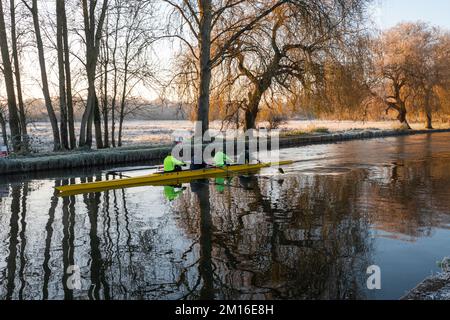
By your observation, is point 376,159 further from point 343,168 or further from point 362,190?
point 362,190

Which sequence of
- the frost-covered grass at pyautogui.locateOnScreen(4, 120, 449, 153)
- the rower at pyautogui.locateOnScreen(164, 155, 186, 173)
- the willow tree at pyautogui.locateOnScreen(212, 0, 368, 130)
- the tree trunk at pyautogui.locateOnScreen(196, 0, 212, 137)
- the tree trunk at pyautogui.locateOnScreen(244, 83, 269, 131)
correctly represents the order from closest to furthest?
the rower at pyautogui.locateOnScreen(164, 155, 186, 173) < the tree trunk at pyautogui.locateOnScreen(196, 0, 212, 137) < the willow tree at pyautogui.locateOnScreen(212, 0, 368, 130) < the tree trunk at pyautogui.locateOnScreen(244, 83, 269, 131) < the frost-covered grass at pyautogui.locateOnScreen(4, 120, 449, 153)

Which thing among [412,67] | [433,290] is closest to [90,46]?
[433,290]

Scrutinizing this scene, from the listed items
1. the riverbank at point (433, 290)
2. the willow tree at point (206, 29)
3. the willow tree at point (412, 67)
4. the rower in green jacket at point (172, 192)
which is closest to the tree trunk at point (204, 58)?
the willow tree at point (206, 29)

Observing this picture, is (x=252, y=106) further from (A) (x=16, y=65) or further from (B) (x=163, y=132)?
(B) (x=163, y=132)

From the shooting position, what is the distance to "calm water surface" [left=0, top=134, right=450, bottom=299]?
5645mm

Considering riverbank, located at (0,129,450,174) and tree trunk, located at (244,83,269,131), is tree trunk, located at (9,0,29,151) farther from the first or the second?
tree trunk, located at (244,83,269,131)

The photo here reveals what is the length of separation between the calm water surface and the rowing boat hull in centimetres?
24

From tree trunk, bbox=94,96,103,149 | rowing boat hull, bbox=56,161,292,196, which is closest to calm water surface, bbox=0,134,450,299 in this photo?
rowing boat hull, bbox=56,161,292,196

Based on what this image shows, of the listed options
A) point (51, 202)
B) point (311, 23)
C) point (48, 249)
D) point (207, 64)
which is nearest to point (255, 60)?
point (207, 64)

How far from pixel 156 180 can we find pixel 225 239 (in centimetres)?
557

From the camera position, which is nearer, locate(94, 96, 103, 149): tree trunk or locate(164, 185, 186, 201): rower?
locate(164, 185, 186, 201): rower

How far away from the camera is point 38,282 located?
18.9 feet

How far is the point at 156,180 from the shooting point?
12.8 metres

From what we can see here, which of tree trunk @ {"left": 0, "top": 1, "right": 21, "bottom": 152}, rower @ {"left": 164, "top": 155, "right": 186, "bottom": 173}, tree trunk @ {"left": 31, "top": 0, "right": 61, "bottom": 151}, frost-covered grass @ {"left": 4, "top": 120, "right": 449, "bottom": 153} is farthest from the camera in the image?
frost-covered grass @ {"left": 4, "top": 120, "right": 449, "bottom": 153}
